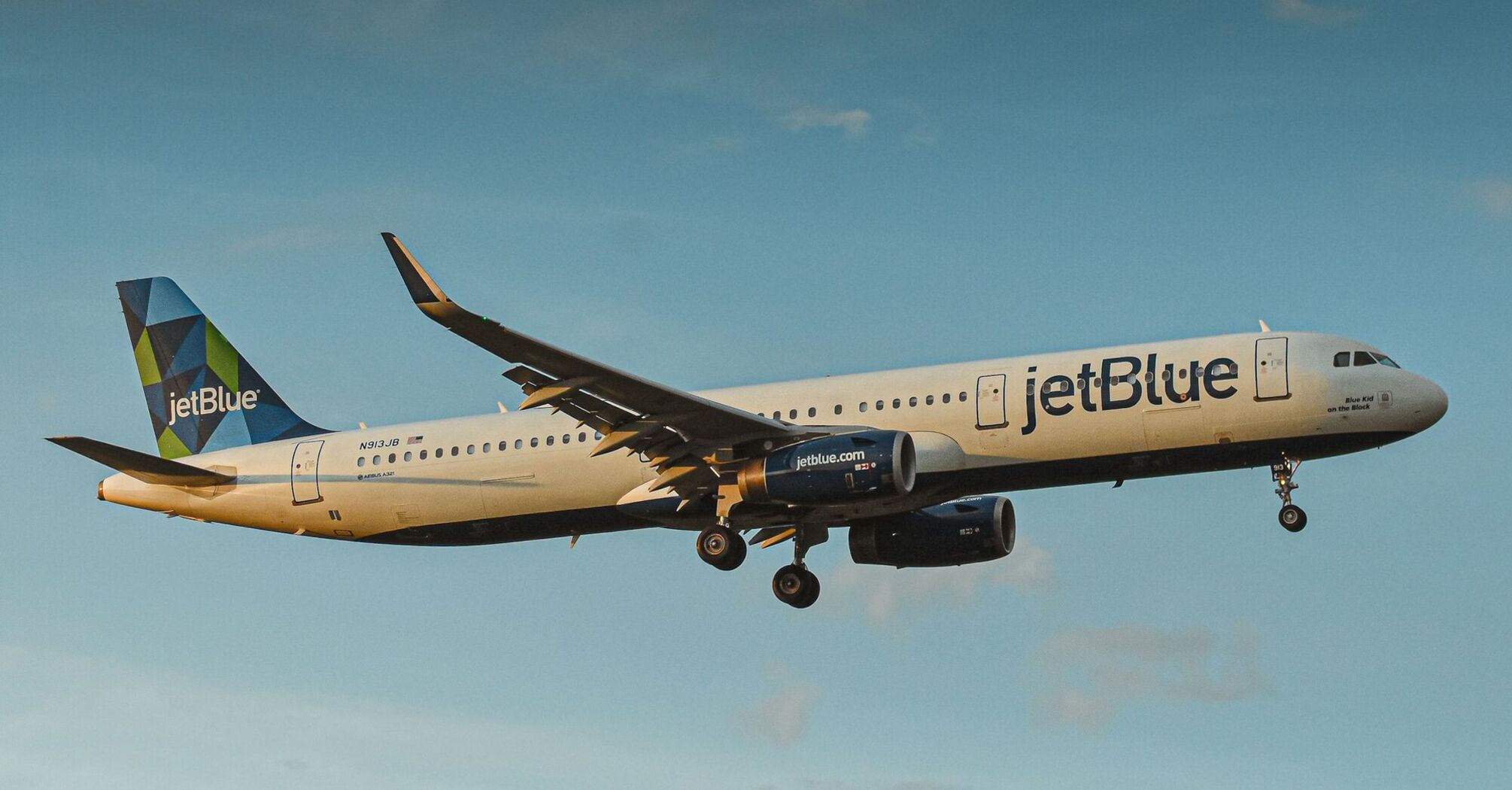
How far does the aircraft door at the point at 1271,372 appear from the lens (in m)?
34.1

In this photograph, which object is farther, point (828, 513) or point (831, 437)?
point (828, 513)

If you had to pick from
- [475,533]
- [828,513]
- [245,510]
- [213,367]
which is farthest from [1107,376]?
[213,367]

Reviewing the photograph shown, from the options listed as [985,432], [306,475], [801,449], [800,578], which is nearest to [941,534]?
[800,578]

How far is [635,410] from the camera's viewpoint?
35188 mm

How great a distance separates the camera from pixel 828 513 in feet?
124

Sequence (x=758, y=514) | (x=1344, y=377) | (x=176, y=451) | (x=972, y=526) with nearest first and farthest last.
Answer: (x=1344, y=377)
(x=758, y=514)
(x=972, y=526)
(x=176, y=451)

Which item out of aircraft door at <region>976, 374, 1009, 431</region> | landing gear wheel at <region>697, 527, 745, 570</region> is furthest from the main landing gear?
aircraft door at <region>976, 374, 1009, 431</region>

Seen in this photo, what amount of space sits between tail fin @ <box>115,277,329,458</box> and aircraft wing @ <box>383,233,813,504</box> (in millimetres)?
10977

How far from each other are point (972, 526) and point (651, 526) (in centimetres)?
740

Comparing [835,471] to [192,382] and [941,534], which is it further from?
[192,382]

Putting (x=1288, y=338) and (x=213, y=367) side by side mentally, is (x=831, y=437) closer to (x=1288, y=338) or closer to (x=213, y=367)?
(x=1288, y=338)

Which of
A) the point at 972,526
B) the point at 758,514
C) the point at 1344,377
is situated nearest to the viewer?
the point at 1344,377

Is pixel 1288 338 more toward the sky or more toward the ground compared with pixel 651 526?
more toward the sky

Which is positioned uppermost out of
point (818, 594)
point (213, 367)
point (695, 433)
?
point (213, 367)
